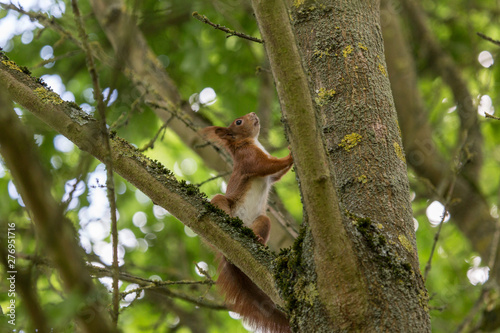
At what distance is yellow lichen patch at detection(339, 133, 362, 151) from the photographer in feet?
7.98

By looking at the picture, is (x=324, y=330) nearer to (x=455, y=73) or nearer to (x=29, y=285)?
(x=29, y=285)

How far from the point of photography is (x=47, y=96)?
239cm

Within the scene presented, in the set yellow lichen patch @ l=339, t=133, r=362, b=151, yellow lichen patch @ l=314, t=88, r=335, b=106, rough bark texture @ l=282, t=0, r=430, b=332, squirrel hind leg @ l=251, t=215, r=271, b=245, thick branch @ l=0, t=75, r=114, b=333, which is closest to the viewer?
thick branch @ l=0, t=75, r=114, b=333

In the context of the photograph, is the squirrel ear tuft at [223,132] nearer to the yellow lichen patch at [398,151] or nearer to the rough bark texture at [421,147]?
the rough bark texture at [421,147]

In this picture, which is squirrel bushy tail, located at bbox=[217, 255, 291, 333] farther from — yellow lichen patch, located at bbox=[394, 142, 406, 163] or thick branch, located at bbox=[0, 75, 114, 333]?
thick branch, located at bbox=[0, 75, 114, 333]

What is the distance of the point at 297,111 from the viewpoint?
1.86 meters

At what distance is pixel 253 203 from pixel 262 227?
253 mm

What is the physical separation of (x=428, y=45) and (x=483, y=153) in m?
1.65

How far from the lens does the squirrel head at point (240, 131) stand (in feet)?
16.2

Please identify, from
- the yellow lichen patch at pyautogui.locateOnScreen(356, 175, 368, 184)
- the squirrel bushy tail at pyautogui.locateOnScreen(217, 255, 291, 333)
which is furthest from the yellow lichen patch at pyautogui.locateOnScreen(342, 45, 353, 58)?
the squirrel bushy tail at pyautogui.locateOnScreen(217, 255, 291, 333)

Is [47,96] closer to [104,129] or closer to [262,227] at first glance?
[104,129]

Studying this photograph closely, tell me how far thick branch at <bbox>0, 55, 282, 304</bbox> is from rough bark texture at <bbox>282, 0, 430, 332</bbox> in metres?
0.46

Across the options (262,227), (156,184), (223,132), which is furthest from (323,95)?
(223,132)

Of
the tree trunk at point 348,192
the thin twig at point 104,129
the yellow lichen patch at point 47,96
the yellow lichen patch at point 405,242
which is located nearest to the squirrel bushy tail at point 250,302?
the tree trunk at point 348,192
